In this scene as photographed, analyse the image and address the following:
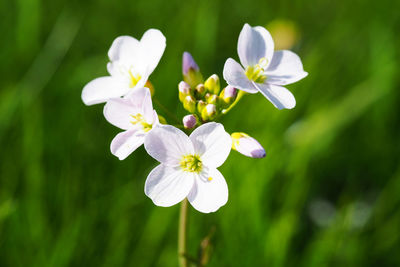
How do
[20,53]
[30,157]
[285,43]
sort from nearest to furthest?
[30,157]
[20,53]
[285,43]

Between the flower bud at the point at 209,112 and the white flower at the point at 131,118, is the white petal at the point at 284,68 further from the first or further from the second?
the white flower at the point at 131,118

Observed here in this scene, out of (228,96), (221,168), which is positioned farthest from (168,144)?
(221,168)

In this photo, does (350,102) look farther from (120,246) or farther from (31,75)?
(31,75)

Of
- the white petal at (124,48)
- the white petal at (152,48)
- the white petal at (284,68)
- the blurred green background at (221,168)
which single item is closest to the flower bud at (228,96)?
the white petal at (284,68)

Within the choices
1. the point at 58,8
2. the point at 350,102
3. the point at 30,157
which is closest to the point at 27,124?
the point at 30,157

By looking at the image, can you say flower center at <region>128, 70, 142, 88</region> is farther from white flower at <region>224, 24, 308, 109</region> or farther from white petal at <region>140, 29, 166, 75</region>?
white flower at <region>224, 24, 308, 109</region>

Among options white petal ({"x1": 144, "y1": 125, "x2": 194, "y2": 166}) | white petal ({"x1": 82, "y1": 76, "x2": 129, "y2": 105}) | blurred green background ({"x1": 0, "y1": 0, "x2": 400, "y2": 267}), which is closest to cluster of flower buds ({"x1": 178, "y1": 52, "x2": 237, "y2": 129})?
white petal ({"x1": 144, "y1": 125, "x2": 194, "y2": 166})

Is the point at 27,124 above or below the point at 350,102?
below
